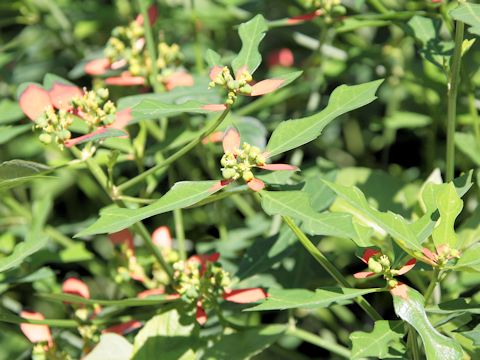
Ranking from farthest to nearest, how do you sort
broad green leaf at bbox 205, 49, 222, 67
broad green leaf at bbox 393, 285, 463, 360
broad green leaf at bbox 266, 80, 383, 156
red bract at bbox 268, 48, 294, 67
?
red bract at bbox 268, 48, 294, 67 < broad green leaf at bbox 205, 49, 222, 67 < broad green leaf at bbox 266, 80, 383, 156 < broad green leaf at bbox 393, 285, 463, 360

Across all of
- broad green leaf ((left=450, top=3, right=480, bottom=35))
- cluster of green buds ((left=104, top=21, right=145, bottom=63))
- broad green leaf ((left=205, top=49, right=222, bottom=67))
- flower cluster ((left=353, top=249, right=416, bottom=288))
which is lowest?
flower cluster ((left=353, top=249, right=416, bottom=288))

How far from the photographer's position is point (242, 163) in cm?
109

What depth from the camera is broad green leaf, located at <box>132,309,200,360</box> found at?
50.7 inches

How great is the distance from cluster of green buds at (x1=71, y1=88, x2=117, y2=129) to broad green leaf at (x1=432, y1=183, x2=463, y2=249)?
1.58ft

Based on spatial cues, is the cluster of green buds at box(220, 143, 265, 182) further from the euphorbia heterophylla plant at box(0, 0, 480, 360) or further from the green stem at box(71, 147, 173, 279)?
the green stem at box(71, 147, 173, 279)

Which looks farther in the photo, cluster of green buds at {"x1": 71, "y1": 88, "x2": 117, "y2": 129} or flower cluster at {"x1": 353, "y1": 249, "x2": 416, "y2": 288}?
cluster of green buds at {"x1": 71, "y1": 88, "x2": 117, "y2": 129}

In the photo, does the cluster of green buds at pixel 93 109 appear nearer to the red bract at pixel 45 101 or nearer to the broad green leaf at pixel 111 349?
the red bract at pixel 45 101

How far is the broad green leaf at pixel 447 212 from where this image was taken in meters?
1.03

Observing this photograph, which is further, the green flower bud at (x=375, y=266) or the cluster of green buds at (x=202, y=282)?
the cluster of green buds at (x=202, y=282)

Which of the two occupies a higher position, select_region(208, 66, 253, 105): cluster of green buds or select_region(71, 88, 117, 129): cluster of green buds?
select_region(208, 66, 253, 105): cluster of green buds

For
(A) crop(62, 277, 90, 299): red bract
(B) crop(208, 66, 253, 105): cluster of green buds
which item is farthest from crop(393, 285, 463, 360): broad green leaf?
(A) crop(62, 277, 90, 299): red bract

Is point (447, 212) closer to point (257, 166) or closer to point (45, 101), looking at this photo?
point (257, 166)

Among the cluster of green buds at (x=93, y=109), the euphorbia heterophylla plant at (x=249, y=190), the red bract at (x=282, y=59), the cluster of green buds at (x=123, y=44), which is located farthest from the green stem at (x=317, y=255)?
the red bract at (x=282, y=59)

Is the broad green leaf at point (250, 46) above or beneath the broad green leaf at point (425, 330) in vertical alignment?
above
